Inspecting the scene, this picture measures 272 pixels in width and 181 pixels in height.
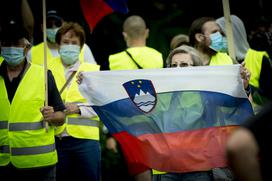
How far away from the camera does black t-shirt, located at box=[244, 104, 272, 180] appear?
13.7 feet

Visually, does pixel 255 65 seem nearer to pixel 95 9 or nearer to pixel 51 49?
pixel 95 9

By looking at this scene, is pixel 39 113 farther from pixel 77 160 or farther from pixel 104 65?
pixel 104 65

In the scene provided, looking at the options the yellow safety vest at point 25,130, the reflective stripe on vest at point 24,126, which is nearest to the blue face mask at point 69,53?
the yellow safety vest at point 25,130

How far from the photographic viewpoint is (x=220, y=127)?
23.2ft

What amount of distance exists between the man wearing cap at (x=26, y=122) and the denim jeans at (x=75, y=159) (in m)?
1.01

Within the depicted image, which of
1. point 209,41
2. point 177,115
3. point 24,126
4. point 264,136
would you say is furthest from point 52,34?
point 264,136

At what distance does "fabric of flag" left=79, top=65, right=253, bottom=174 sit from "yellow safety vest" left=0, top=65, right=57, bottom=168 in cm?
66

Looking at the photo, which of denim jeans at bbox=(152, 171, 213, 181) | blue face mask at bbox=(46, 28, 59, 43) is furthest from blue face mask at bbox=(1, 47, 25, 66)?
blue face mask at bbox=(46, 28, 59, 43)

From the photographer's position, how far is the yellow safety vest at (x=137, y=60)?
31.1 feet

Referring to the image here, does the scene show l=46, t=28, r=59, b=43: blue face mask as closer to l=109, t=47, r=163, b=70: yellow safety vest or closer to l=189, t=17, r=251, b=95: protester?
l=109, t=47, r=163, b=70: yellow safety vest

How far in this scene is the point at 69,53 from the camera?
351 inches

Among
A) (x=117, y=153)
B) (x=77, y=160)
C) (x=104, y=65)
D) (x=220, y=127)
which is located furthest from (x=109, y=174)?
(x=220, y=127)

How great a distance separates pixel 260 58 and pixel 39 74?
2892 mm

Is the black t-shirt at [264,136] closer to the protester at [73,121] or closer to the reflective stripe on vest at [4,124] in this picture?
the reflective stripe on vest at [4,124]
